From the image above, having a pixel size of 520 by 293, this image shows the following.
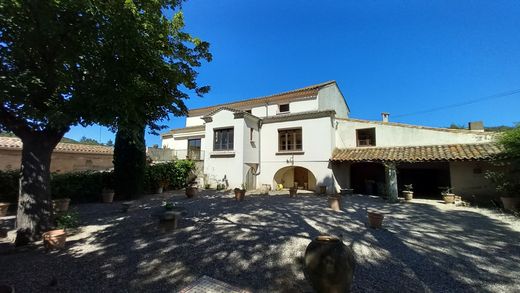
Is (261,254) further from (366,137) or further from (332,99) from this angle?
(332,99)

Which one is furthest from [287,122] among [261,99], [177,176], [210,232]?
[210,232]

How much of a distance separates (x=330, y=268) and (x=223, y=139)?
15449 mm

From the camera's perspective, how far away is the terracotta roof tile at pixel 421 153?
11.8 meters

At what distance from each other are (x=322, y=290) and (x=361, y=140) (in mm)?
16237

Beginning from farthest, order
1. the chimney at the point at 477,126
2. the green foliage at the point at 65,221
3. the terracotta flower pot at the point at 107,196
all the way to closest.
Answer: the chimney at the point at 477,126
the terracotta flower pot at the point at 107,196
the green foliage at the point at 65,221

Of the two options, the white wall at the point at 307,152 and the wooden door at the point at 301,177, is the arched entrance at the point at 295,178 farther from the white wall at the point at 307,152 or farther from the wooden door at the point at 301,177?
the white wall at the point at 307,152

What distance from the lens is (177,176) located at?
17594 mm

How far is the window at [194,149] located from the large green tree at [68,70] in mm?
14043

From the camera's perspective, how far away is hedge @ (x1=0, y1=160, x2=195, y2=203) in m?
9.80

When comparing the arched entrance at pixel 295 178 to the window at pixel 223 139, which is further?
the arched entrance at pixel 295 178

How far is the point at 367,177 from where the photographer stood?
18.3 m

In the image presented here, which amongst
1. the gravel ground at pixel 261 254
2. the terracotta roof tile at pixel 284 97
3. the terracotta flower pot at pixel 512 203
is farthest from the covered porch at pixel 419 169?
the terracotta roof tile at pixel 284 97

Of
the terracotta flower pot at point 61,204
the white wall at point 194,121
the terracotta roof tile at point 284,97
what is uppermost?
the terracotta roof tile at point 284,97

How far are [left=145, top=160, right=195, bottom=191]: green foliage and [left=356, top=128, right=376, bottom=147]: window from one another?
46.2ft
